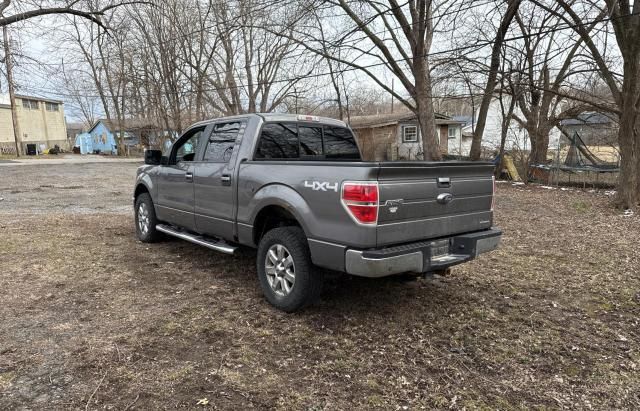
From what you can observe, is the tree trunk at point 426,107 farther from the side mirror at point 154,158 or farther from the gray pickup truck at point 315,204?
the side mirror at point 154,158

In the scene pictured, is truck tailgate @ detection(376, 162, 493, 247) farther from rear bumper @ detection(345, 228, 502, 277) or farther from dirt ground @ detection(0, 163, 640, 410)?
Answer: dirt ground @ detection(0, 163, 640, 410)

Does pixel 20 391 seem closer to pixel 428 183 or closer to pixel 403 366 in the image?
pixel 403 366

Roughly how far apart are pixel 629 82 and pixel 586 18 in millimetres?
2602

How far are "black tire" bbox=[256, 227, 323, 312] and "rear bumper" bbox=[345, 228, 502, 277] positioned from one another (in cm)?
52

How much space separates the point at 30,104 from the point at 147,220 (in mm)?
59358

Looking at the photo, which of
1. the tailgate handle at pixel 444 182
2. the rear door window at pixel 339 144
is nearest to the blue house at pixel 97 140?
the rear door window at pixel 339 144

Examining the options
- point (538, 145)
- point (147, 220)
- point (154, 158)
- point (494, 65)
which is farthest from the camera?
point (538, 145)

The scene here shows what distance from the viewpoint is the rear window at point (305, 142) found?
193 inches

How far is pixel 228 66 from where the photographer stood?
88.4ft

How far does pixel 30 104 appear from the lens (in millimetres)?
54438

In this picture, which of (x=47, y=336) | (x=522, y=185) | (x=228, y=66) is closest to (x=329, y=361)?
(x=47, y=336)

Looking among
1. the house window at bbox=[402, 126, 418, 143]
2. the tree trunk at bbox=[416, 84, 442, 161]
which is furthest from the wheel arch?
the house window at bbox=[402, 126, 418, 143]

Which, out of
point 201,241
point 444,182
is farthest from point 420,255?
point 201,241

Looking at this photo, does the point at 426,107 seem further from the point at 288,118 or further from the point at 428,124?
the point at 288,118
